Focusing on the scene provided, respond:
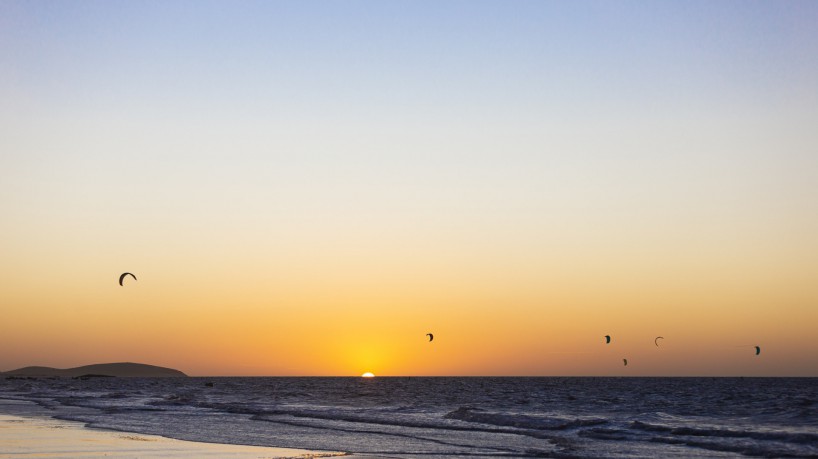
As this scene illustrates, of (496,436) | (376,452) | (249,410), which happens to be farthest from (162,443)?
(249,410)

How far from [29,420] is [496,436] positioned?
2129cm

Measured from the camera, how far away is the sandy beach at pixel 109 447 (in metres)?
23.2

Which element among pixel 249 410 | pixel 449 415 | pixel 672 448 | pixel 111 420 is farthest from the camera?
Result: pixel 249 410

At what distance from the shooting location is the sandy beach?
2322 centimetres

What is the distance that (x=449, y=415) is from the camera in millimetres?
49094

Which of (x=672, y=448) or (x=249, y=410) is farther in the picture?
(x=249, y=410)

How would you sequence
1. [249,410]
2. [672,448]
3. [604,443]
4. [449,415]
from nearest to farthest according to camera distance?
[672,448] < [604,443] < [449,415] < [249,410]

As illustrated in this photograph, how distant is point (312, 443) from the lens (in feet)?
96.0

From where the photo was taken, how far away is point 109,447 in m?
Result: 25.3

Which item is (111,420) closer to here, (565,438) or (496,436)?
(496,436)

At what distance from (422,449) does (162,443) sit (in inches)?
344

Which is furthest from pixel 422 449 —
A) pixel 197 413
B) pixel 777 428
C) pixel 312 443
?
pixel 197 413

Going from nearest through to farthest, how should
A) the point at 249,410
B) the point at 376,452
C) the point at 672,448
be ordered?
1. the point at 376,452
2. the point at 672,448
3. the point at 249,410

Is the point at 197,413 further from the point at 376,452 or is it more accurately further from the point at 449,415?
the point at 376,452
